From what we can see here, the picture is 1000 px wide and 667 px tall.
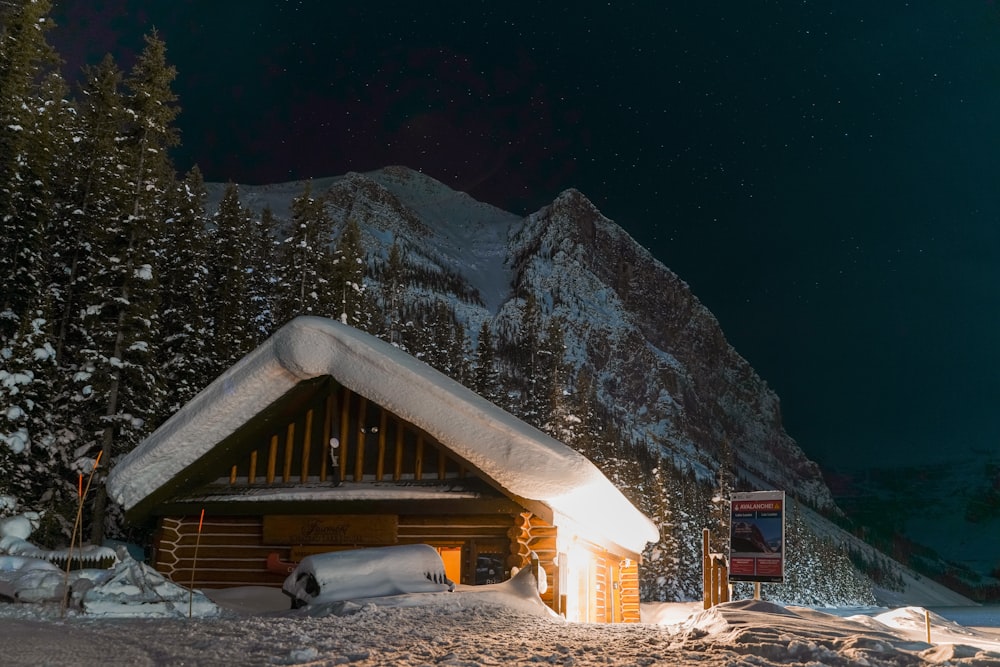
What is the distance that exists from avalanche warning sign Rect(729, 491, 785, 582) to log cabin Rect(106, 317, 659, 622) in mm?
2160

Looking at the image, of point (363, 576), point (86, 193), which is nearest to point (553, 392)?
point (86, 193)

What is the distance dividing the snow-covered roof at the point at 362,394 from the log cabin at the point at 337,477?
24mm

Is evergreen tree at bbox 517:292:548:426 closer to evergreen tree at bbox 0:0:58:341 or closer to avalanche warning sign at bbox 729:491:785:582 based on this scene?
evergreen tree at bbox 0:0:58:341

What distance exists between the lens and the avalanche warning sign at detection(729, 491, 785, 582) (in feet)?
40.7

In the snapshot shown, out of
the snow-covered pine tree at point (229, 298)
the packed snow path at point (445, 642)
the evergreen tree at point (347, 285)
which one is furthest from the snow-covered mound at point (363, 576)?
the evergreen tree at point (347, 285)

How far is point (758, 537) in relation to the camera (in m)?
12.7

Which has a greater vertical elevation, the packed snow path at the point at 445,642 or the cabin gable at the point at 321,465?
the cabin gable at the point at 321,465

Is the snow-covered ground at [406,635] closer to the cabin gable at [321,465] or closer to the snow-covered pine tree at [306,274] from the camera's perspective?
the cabin gable at [321,465]

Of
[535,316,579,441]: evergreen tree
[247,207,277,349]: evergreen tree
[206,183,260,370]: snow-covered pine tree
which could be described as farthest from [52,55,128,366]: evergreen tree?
[535,316,579,441]: evergreen tree

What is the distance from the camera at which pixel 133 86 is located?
25969mm

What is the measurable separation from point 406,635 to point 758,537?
7352mm

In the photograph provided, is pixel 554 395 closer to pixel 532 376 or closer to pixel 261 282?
pixel 532 376

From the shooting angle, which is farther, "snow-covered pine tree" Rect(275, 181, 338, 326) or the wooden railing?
"snow-covered pine tree" Rect(275, 181, 338, 326)

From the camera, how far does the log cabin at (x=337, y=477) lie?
1295cm
